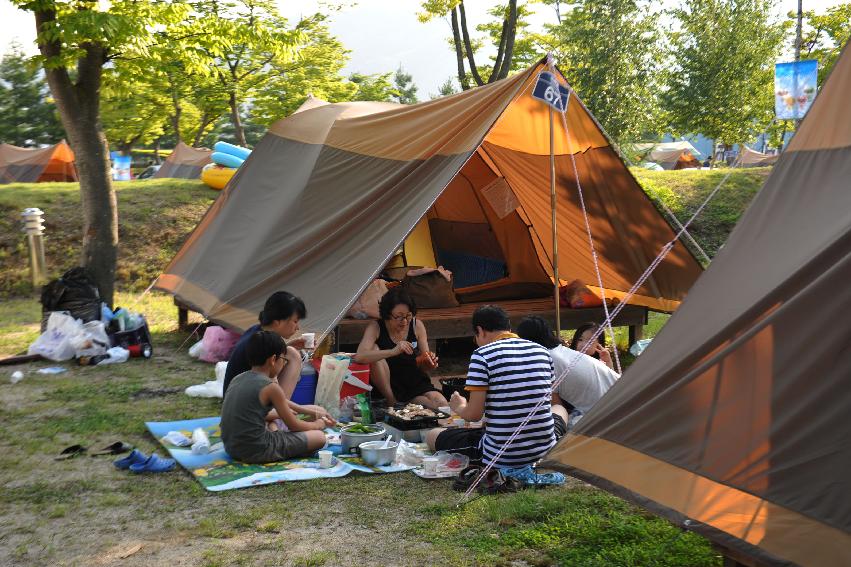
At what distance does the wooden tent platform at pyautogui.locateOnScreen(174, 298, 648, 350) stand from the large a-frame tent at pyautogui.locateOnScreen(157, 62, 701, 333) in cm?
24

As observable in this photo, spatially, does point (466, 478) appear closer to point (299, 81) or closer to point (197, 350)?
point (197, 350)

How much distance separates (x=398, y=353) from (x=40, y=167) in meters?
19.8

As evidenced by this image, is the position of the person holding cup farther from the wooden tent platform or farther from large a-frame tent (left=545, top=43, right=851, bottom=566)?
large a-frame tent (left=545, top=43, right=851, bottom=566)

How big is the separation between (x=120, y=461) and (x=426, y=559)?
2.28 metres

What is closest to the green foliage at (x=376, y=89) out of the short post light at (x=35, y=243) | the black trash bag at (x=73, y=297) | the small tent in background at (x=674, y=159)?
the short post light at (x=35, y=243)

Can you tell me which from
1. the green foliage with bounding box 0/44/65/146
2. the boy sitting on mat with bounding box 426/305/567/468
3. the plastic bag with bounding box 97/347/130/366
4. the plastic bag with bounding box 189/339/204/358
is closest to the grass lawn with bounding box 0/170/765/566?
the boy sitting on mat with bounding box 426/305/567/468

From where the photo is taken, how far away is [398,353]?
6.45 m

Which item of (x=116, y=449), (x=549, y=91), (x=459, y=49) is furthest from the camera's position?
(x=459, y=49)

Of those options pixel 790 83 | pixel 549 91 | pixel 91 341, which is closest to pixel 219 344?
pixel 91 341

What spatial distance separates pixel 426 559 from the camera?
3.93 metres

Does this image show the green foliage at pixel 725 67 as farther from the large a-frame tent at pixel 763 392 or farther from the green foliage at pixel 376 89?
the large a-frame tent at pixel 763 392

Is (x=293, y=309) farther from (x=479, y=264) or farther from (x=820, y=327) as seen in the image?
(x=479, y=264)

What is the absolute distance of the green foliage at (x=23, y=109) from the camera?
112 ft

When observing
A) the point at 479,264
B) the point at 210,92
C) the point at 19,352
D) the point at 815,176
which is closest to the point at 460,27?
the point at 210,92
